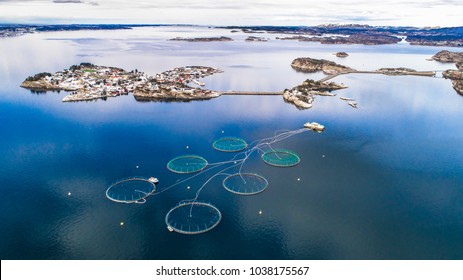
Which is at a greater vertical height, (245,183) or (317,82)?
(317,82)

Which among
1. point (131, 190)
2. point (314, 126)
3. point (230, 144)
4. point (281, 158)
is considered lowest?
point (131, 190)

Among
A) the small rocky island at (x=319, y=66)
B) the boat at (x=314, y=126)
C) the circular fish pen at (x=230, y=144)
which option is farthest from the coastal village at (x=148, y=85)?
the circular fish pen at (x=230, y=144)

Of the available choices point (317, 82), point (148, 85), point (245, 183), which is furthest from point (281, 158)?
point (317, 82)

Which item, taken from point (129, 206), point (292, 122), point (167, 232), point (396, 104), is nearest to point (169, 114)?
point (292, 122)

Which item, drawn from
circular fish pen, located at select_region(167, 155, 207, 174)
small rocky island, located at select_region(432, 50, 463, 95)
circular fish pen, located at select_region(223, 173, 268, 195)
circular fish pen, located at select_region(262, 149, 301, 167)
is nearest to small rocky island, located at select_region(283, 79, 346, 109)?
circular fish pen, located at select_region(262, 149, 301, 167)

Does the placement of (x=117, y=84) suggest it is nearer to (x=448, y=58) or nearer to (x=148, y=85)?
(x=148, y=85)

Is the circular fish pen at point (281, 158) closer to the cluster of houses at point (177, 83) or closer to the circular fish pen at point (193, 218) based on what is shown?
the circular fish pen at point (193, 218)

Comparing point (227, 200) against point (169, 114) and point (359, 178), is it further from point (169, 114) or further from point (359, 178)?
point (169, 114)
